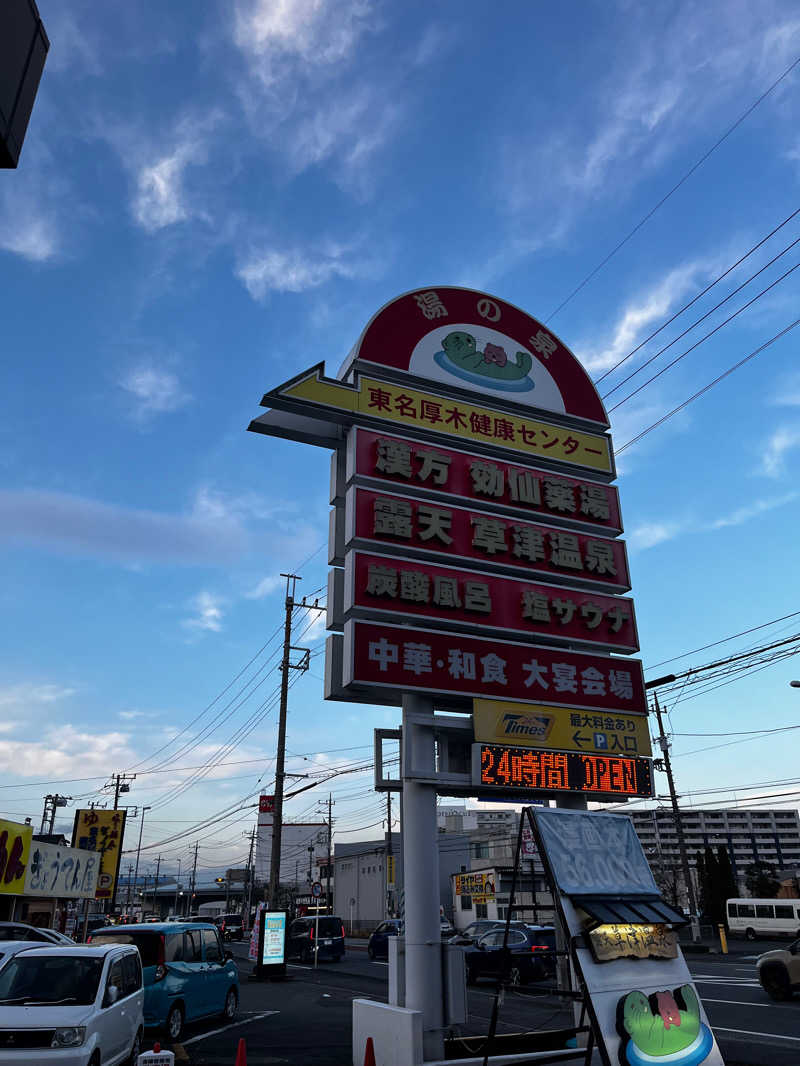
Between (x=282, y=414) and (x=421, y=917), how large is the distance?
8521 millimetres

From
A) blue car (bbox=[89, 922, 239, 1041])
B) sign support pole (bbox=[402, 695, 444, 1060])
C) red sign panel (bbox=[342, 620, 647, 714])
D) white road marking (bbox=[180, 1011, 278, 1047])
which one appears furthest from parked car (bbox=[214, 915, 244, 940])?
red sign panel (bbox=[342, 620, 647, 714])

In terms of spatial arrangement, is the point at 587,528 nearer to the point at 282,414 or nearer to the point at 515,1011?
the point at 282,414

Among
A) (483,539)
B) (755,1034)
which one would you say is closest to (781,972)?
(755,1034)

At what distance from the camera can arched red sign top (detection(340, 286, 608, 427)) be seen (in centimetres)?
1508

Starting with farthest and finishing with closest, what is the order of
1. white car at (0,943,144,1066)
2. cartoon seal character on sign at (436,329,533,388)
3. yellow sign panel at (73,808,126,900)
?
yellow sign panel at (73,808,126,900), cartoon seal character on sign at (436,329,533,388), white car at (0,943,144,1066)

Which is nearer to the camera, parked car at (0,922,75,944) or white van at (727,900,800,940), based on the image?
parked car at (0,922,75,944)

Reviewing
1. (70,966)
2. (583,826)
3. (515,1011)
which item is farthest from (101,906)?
(583,826)

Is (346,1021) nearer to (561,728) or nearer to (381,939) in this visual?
(561,728)

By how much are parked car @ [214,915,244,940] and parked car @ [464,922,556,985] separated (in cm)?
3645

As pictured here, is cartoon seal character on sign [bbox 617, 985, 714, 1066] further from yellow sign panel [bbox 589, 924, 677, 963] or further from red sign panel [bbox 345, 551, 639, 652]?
red sign panel [bbox 345, 551, 639, 652]

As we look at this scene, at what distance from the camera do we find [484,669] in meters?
12.9

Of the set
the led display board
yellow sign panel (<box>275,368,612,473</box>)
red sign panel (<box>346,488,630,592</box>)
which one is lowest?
the led display board

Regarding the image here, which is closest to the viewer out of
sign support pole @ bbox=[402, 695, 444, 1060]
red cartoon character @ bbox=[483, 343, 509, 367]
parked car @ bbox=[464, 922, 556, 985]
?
sign support pole @ bbox=[402, 695, 444, 1060]

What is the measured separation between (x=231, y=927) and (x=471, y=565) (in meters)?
52.8
